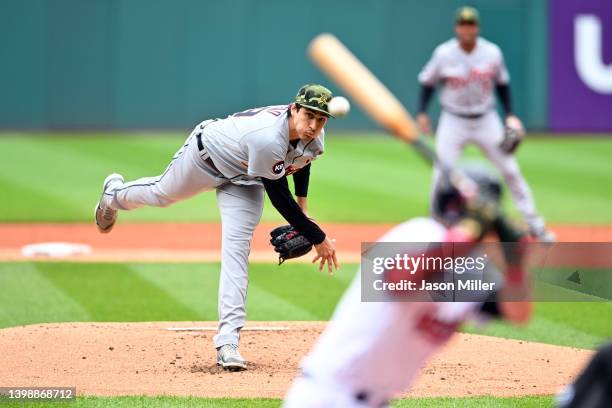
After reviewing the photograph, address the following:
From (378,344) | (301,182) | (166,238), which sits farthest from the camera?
(166,238)

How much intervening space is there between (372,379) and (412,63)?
58.1 ft

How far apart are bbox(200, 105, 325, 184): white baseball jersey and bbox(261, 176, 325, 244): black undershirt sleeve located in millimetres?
83

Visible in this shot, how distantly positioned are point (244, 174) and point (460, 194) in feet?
10.4

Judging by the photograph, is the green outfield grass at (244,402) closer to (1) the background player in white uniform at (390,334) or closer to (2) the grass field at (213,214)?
(2) the grass field at (213,214)

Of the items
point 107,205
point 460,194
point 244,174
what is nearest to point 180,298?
point 107,205

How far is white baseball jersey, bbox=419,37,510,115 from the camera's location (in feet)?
39.4

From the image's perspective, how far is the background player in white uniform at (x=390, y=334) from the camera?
363 cm

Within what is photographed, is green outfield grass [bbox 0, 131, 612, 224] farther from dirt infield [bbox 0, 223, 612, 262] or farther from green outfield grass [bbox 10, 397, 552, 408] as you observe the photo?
green outfield grass [bbox 10, 397, 552, 408]

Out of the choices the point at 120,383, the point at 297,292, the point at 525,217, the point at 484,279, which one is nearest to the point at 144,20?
the point at 525,217

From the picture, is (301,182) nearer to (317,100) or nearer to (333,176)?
(317,100)

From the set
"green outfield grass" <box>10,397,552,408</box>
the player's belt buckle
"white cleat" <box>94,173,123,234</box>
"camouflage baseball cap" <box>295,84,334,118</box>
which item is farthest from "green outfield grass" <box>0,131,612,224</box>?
"green outfield grass" <box>10,397,552,408</box>

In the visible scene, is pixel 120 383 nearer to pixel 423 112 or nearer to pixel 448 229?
pixel 448 229

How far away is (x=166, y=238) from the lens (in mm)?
12430

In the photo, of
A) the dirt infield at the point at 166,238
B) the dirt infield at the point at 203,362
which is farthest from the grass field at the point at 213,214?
the dirt infield at the point at 166,238
